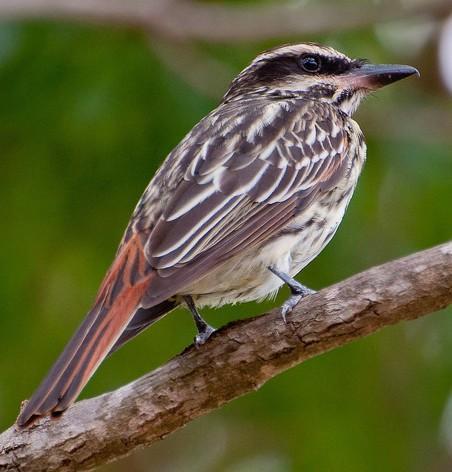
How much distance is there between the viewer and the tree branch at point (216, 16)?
7336mm

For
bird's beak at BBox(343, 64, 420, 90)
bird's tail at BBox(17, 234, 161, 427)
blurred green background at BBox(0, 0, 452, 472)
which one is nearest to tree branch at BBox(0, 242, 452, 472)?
bird's tail at BBox(17, 234, 161, 427)

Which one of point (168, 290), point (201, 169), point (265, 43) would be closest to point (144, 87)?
point (265, 43)

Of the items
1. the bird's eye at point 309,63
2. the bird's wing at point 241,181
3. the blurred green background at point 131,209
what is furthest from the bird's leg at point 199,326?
the bird's eye at point 309,63

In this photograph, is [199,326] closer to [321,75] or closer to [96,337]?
[96,337]

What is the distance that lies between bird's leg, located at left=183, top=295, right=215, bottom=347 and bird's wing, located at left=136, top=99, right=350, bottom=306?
345 mm

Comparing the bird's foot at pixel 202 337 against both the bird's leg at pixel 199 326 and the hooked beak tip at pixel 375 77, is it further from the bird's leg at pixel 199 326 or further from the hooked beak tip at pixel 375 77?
the hooked beak tip at pixel 375 77

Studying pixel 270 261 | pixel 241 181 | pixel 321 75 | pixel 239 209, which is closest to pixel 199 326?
pixel 270 261

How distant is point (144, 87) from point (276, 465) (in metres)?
2.51

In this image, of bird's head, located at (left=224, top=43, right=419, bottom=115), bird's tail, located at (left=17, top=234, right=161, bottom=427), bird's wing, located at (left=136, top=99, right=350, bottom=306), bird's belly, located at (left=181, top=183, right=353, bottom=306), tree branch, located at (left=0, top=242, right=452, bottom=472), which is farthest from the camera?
bird's head, located at (left=224, top=43, right=419, bottom=115)

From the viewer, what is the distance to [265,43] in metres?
7.98

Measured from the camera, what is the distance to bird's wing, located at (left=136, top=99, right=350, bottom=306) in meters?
5.25

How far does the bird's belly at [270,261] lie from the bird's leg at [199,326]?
39mm

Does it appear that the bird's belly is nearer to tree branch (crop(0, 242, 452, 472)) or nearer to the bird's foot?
the bird's foot

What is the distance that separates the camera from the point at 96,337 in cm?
503
